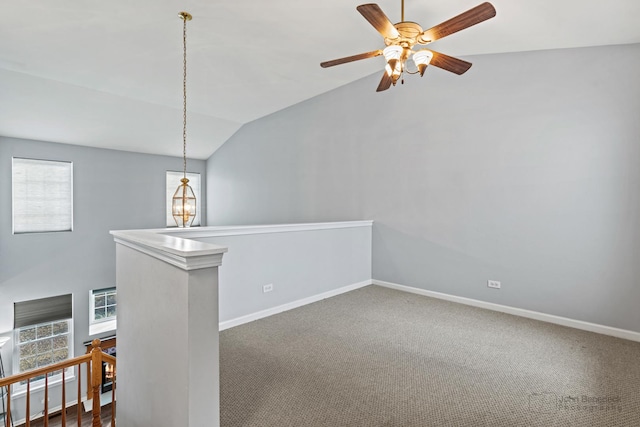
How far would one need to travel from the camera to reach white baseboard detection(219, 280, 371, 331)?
10.7 ft

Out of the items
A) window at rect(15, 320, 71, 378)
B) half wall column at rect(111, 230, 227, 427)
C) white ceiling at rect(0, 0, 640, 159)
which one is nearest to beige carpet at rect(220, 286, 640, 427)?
half wall column at rect(111, 230, 227, 427)

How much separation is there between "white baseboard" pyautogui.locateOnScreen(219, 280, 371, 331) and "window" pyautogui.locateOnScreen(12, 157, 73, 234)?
500 cm

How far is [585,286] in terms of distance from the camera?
318 centimetres

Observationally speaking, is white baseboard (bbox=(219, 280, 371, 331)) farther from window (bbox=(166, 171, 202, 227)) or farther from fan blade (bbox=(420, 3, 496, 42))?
window (bbox=(166, 171, 202, 227))

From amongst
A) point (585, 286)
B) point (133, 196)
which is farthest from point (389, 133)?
point (133, 196)

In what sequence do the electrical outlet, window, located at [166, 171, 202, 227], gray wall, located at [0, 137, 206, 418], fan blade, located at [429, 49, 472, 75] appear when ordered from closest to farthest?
fan blade, located at [429, 49, 472, 75]
the electrical outlet
gray wall, located at [0, 137, 206, 418]
window, located at [166, 171, 202, 227]

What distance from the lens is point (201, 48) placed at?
387 centimetres

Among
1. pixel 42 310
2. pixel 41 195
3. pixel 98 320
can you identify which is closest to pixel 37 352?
pixel 42 310

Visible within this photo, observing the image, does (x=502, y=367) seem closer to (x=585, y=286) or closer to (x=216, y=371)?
(x=585, y=286)

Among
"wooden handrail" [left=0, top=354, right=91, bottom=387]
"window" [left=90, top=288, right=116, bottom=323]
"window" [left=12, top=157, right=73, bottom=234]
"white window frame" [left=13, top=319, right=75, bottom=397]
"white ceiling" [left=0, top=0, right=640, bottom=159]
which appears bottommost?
"white window frame" [left=13, top=319, right=75, bottom=397]

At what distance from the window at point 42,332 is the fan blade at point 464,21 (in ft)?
24.2

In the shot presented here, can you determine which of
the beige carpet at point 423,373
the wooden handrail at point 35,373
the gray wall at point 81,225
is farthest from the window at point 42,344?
the beige carpet at point 423,373

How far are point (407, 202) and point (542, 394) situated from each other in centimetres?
270

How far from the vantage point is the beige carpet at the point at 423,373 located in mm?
1908
